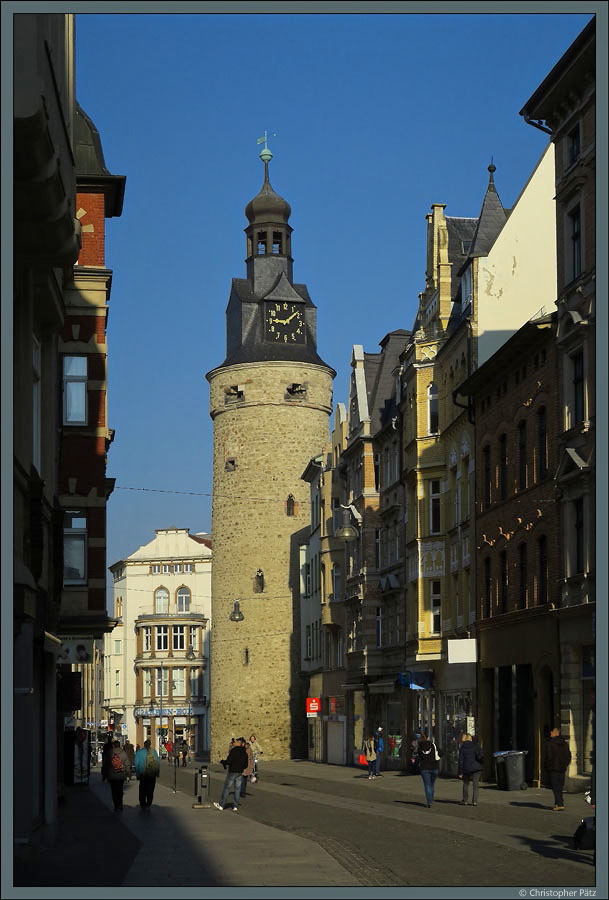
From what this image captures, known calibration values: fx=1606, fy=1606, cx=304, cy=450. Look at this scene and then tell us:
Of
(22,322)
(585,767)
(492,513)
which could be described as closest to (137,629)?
(492,513)

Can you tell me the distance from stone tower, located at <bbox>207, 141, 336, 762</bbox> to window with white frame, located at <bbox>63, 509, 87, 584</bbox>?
45.0 meters

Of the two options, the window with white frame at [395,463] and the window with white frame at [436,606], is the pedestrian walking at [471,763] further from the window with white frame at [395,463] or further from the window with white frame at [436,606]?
the window with white frame at [395,463]

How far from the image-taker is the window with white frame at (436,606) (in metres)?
49.2

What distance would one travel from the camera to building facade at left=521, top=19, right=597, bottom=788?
32.6m

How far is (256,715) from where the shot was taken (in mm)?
76250

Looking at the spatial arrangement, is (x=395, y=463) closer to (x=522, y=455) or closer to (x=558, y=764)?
(x=522, y=455)

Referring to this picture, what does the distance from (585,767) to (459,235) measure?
2553cm

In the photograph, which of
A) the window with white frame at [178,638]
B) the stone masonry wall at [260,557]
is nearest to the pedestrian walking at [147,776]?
the stone masonry wall at [260,557]

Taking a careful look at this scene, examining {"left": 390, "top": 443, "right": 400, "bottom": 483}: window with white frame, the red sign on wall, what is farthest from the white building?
{"left": 390, "top": 443, "right": 400, "bottom": 483}: window with white frame

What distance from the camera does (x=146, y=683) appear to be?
378 ft

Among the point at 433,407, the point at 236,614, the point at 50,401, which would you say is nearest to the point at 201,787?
the point at 50,401

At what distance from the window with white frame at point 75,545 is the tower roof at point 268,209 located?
56.2 meters

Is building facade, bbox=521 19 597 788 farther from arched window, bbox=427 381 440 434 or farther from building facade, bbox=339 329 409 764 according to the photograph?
building facade, bbox=339 329 409 764

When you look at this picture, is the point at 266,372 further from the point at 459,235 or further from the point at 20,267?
the point at 20,267
